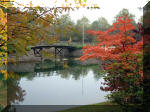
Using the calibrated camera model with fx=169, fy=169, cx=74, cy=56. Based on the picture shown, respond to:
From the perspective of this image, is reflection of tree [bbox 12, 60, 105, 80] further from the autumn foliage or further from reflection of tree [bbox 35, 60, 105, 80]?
the autumn foliage

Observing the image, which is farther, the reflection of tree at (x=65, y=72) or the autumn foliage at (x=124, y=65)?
the reflection of tree at (x=65, y=72)

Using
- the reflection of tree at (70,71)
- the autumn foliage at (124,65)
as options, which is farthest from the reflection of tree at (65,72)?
the autumn foliage at (124,65)

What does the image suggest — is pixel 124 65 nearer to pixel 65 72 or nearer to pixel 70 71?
pixel 65 72

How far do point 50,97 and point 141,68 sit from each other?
158 inches

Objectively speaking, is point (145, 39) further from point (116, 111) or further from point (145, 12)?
point (116, 111)

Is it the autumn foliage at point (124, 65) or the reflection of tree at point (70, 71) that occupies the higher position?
the autumn foliage at point (124, 65)

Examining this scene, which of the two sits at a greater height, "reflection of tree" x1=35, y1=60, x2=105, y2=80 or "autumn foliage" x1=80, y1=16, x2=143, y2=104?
"autumn foliage" x1=80, y1=16, x2=143, y2=104

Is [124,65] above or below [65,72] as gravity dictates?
above

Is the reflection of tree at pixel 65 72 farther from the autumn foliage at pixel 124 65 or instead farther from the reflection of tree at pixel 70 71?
the autumn foliage at pixel 124 65

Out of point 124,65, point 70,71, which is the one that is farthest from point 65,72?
point 124,65

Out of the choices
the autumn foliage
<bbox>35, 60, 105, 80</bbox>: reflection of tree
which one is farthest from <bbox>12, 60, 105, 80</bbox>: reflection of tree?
the autumn foliage

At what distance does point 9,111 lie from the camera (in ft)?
15.1

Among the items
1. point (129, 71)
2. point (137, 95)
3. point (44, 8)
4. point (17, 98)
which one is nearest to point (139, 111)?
point (137, 95)

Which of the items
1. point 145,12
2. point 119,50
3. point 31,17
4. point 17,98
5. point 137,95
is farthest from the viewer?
point 17,98
